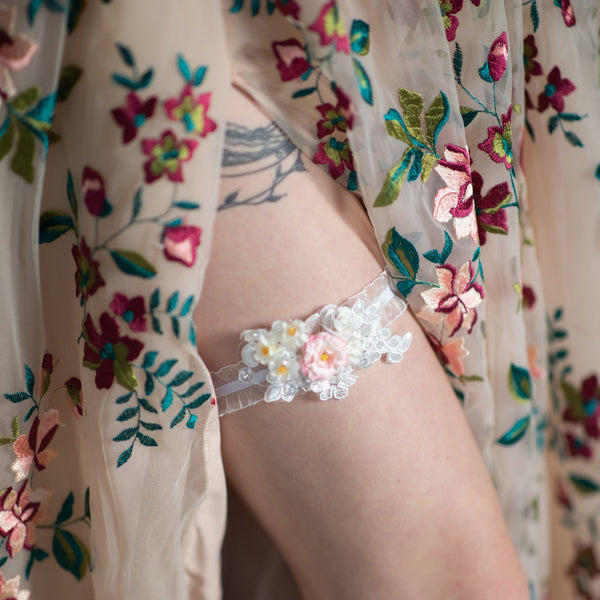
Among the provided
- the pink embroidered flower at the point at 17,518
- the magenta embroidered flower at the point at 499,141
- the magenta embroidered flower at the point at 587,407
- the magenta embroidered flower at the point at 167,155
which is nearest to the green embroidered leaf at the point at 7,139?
the magenta embroidered flower at the point at 167,155

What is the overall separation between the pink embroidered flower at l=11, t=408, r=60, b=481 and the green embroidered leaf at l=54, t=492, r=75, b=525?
0.06 meters

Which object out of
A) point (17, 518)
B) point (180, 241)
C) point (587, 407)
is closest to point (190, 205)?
point (180, 241)

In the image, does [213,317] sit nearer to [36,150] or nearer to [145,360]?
[145,360]

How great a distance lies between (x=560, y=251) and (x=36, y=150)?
2.06 ft

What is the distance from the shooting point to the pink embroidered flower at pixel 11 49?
414 millimetres

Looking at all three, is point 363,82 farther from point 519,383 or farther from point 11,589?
point 11,589

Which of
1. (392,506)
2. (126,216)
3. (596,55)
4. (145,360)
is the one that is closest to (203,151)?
(126,216)

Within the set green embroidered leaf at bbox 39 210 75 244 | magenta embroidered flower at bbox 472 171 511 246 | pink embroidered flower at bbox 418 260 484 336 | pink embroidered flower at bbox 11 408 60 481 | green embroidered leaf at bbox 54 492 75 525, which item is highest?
green embroidered leaf at bbox 39 210 75 244

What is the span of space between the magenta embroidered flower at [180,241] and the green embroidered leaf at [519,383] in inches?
17.0

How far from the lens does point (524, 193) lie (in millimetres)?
686

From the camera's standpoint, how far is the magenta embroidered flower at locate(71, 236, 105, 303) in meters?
0.48

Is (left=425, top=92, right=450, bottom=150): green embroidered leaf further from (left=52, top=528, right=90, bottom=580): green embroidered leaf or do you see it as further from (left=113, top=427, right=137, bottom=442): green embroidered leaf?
(left=52, top=528, right=90, bottom=580): green embroidered leaf

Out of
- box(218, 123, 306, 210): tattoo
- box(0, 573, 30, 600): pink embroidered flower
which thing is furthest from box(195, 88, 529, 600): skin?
box(0, 573, 30, 600): pink embroidered flower

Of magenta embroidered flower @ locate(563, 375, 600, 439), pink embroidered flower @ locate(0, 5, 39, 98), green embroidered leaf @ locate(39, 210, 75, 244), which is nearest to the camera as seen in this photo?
pink embroidered flower @ locate(0, 5, 39, 98)
